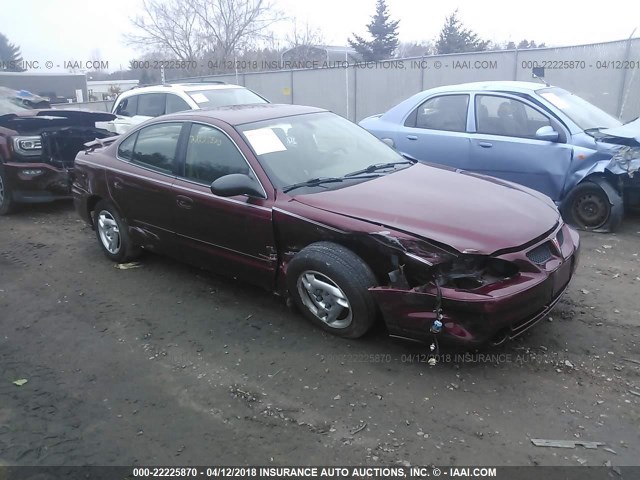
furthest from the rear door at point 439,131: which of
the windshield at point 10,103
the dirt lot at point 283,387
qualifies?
the windshield at point 10,103

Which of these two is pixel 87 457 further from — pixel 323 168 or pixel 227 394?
pixel 323 168

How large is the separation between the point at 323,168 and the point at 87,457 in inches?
99.3

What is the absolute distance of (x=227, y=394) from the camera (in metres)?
3.14

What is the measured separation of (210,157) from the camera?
14.0 ft

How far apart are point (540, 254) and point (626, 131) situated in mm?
3552

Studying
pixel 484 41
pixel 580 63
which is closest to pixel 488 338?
pixel 580 63

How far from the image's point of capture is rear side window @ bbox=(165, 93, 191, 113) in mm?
8289

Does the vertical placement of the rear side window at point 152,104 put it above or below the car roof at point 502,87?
below

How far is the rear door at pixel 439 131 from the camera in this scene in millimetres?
6539

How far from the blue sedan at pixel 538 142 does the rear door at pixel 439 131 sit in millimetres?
12

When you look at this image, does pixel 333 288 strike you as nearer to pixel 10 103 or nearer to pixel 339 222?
pixel 339 222

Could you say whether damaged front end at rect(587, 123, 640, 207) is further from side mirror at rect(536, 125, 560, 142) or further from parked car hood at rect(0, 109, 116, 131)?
parked car hood at rect(0, 109, 116, 131)

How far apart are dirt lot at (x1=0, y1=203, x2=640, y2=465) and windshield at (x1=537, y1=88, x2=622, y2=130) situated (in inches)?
89.9

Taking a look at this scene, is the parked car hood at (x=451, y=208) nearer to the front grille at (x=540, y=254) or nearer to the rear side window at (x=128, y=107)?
the front grille at (x=540, y=254)
